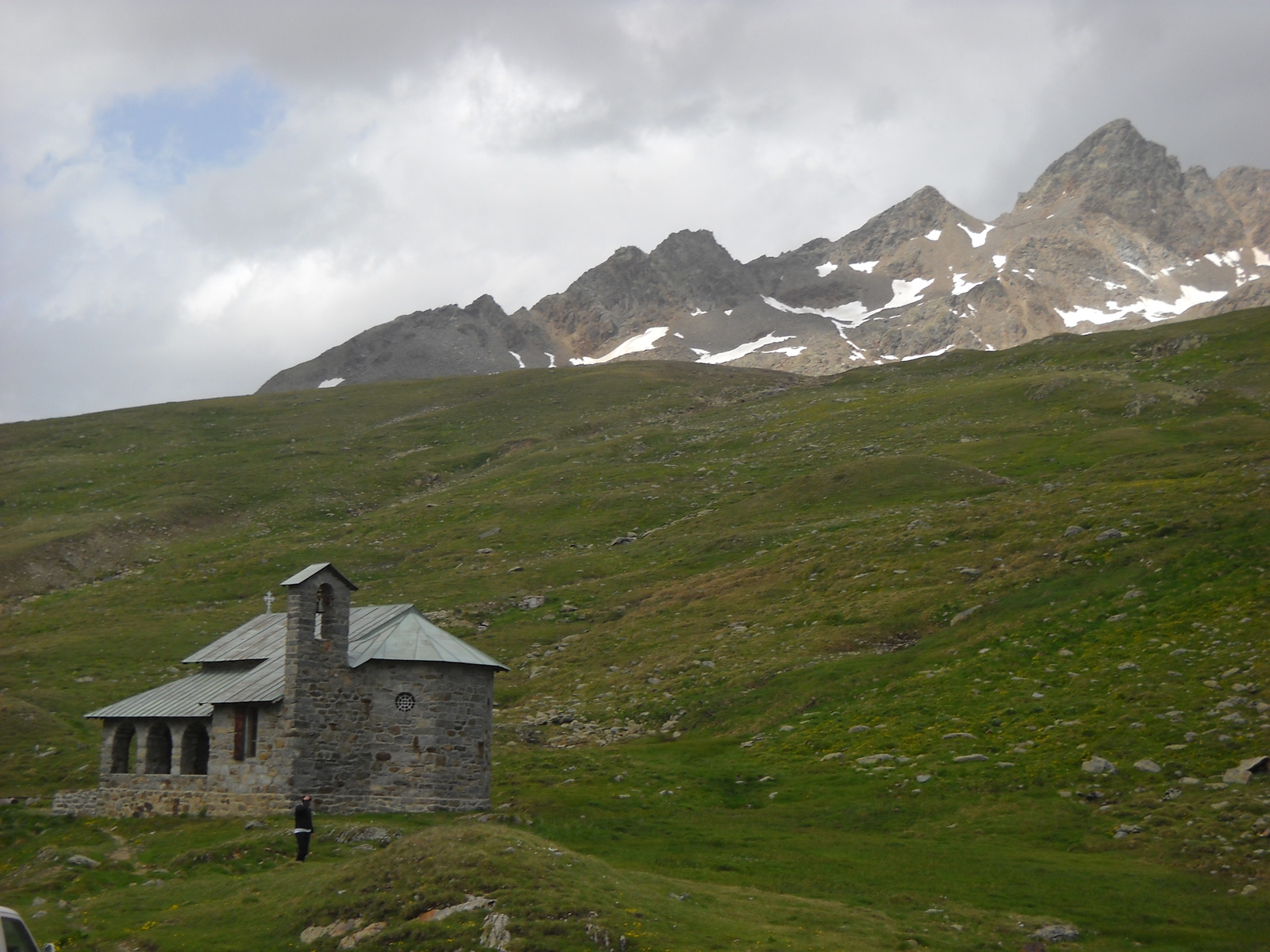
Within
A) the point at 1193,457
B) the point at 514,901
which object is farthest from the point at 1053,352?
the point at 514,901

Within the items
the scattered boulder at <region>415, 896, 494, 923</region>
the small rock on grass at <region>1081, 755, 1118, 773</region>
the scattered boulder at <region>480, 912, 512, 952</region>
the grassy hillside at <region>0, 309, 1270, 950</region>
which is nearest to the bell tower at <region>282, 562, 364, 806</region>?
the grassy hillside at <region>0, 309, 1270, 950</region>

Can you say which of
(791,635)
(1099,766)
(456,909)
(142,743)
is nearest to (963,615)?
(791,635)

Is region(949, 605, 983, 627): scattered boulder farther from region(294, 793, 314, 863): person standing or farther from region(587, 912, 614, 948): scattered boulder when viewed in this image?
region(587, 912, 614, 948): scattered boulder

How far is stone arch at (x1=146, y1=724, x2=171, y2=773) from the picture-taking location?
135 ft

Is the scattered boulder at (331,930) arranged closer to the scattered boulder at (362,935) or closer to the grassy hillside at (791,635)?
the scattered boulder at (362,935)

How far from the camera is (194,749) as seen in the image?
40250 millimetres

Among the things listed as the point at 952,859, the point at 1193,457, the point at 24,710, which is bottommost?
the point at 952,859

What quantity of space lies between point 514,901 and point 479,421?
111m

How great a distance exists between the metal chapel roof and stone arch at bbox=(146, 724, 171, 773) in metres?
0.92

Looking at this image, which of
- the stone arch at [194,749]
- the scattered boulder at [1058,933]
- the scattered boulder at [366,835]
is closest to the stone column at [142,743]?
the stone arch at [194,749]

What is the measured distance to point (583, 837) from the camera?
33219mm

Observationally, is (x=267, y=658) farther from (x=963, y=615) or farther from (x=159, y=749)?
(x=963, y=615)

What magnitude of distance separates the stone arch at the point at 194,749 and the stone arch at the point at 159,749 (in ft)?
3.83

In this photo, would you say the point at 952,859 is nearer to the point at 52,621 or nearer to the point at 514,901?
the point at 514,901
